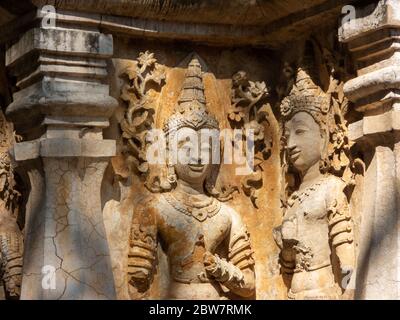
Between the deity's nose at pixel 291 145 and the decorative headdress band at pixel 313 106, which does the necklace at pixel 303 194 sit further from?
the decorative headdress band at pixel 313 106

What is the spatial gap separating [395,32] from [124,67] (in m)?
1.69

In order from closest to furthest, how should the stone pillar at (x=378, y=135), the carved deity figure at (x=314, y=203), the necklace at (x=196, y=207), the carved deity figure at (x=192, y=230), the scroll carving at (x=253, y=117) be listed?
the stone pillar at (x=378, y=135) < the carved deity figure at (x=314, y=203) < the carved deity figure at (x=192, y=230) < the necklace at (x=196, y=207) < the scroll carving at (x=253, y=117)

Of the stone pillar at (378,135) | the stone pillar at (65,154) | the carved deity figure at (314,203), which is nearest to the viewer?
the stone pillar at (378,135)

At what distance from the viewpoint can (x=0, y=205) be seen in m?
7.21

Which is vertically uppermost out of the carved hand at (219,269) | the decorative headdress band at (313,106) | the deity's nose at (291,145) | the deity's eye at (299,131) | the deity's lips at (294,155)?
the decorative headdress band at (313,106)

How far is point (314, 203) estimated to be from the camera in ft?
22.6

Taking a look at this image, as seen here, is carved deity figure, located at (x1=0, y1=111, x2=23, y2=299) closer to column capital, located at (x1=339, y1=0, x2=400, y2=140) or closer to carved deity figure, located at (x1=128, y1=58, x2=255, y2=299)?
carved deity figure, located at (x1=128, y1=58, x2=255, y2=299)

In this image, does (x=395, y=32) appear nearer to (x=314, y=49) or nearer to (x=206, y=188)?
(x=314, y=49)

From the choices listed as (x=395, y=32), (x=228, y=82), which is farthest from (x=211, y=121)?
(x=395, y=32)

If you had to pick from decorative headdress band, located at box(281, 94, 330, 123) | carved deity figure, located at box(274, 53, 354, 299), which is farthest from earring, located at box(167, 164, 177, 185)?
decorative headdress band, located at box(281, 94, 330, 123)

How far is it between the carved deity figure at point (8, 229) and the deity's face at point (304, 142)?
1751mm

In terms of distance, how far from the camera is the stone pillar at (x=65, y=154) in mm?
6465

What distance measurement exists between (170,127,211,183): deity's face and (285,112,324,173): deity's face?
1.83 ft

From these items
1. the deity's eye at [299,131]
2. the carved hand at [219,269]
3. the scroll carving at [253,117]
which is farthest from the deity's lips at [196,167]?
the deity's eye at [299,131]
